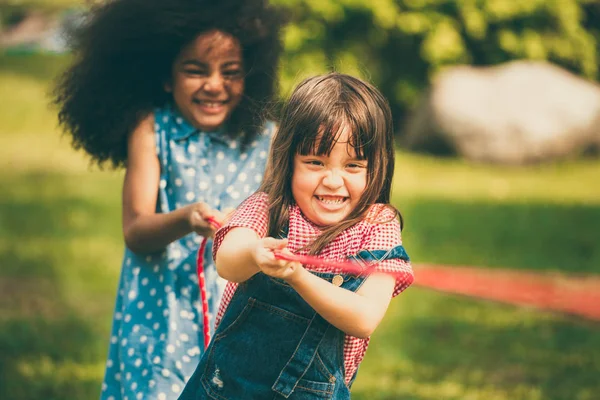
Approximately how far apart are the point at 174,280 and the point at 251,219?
862 mm

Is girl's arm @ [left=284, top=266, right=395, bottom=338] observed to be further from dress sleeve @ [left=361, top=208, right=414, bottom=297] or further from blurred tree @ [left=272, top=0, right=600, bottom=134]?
blurred tree @ [left=272, top=0, right=600, bottom=134]

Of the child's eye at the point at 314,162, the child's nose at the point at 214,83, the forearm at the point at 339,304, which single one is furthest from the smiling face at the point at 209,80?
the forearm at the point at 339,304

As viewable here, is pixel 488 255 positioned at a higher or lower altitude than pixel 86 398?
higher

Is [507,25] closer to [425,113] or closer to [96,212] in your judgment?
[425,113]

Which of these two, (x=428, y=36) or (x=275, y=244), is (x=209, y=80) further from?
(x=428, y=36)

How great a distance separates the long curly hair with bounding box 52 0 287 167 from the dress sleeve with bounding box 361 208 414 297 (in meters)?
0.95

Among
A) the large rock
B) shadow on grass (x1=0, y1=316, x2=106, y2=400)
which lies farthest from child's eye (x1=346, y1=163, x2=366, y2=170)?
the large rock

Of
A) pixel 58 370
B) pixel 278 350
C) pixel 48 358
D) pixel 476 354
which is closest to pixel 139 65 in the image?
pixel 278 350

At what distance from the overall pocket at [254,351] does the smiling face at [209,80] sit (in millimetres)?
1020

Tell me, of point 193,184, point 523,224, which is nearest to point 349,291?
point 193,184

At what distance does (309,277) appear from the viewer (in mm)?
1903

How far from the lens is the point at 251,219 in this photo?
2133 millimetres

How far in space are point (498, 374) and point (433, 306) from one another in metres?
1.13

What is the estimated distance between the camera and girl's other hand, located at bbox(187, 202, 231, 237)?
2496 mm
